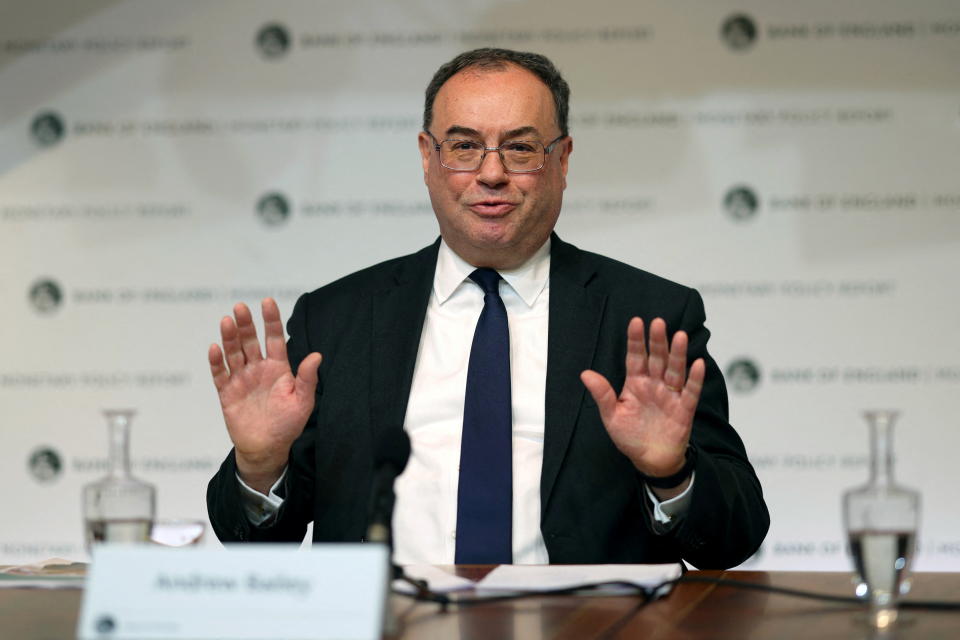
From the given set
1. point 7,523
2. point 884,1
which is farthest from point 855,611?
point 7,523

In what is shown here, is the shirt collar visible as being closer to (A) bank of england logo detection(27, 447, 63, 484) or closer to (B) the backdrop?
(B) the backdrop

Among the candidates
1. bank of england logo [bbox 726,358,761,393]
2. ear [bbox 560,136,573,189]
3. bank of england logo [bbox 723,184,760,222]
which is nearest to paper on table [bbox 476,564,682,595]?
ear [bbox 560,136,573,189]

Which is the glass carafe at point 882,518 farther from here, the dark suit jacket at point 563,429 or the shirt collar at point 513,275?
the shirt collar at point 513,275

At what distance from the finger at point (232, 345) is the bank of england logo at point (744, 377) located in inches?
91.4

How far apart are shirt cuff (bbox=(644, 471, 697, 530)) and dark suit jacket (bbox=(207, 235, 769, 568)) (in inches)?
0.5

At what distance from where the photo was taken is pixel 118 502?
1.57 meters

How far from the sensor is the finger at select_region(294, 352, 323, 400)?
208cm

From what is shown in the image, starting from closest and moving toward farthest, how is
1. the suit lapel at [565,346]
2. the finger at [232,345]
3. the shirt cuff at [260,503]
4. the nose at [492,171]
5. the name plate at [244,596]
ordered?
the name plate at [244,596]
the finger at [232,345]
the shirt cuff at [260,503]
the suit lapel at [565,346]
the nose at [492,171]

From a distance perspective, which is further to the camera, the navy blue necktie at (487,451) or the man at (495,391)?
the navy blue necktie at (487,451)

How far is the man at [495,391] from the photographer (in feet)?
6.93

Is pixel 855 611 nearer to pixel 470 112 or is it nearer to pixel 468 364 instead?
pixel 468 364

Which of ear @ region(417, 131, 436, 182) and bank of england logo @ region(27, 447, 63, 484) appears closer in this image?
ear @ region(417, 131, 436, 182)

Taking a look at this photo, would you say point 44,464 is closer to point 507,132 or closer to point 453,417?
point 453,417

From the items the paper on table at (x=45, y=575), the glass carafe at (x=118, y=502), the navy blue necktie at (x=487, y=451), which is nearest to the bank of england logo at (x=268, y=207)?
the navy blue necktie at (x=487, y=451)
